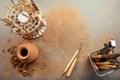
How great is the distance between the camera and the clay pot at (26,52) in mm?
2207

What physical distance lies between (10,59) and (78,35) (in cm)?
65

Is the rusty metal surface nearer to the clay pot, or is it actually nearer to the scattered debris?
the scattered debris

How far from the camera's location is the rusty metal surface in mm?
2379

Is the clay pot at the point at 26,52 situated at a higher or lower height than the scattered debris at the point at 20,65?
higher

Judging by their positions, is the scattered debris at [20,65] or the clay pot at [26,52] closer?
the clay pot at [26,52]

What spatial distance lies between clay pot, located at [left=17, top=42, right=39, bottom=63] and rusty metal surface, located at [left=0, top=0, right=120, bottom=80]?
0.15m

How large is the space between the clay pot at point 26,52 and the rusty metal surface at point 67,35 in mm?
145

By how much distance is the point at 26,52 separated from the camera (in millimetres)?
2254

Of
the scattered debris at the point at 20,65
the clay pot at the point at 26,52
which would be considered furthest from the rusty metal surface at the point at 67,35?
the clay pot at the point at 26,52

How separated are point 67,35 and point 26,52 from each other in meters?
0.42

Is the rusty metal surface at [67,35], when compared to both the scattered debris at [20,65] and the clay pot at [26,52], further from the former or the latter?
the clay pot at [26,52]

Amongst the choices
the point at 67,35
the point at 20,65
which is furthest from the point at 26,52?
the point at 67,35

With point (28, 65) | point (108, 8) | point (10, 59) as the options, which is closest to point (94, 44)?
point (108, 8)

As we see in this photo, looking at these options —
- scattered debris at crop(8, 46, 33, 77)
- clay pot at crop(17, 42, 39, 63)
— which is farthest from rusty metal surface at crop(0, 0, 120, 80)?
clay pot at crop(17, 42, 39, 63)
